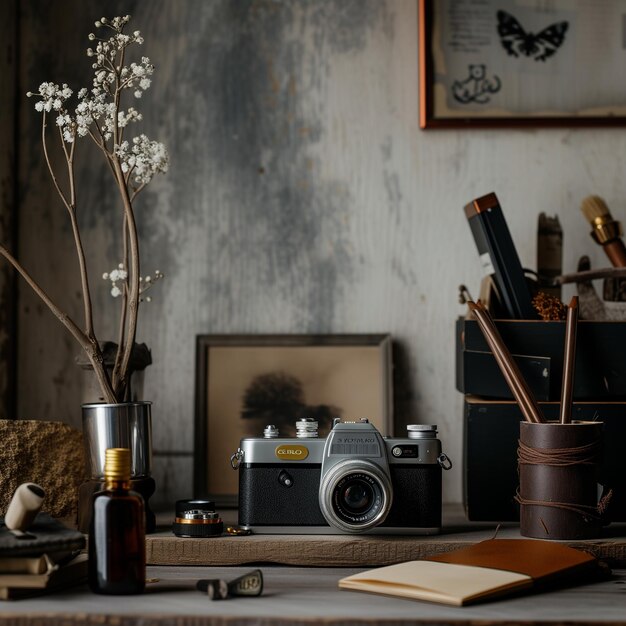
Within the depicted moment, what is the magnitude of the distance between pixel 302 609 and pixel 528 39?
1.00 m

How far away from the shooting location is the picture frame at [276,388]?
4.62ft

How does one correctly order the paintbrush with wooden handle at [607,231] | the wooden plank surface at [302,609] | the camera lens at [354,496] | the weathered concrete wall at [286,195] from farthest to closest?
1. the weathered concrete wall at [286,195]
2. the paintbrush with wooden handle at [607,231]
3. the camera lens at [354,496]
4. the wooden plank surface at [302,609]

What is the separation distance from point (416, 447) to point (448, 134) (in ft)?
1.93

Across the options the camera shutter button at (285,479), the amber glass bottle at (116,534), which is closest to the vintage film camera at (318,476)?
the camera shutter button at (285,479)

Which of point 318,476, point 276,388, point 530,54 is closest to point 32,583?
point 318,476

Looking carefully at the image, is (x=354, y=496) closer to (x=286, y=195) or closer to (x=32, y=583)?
(x=32, y=583)

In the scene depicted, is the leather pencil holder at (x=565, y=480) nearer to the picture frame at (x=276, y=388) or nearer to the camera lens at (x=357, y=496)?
the camera lens at (x=357, y=496)

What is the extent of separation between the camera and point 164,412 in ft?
4.79

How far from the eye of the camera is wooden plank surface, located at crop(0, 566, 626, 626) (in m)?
0.80

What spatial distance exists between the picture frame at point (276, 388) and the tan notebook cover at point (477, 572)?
44cm

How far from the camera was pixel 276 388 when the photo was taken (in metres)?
1.42

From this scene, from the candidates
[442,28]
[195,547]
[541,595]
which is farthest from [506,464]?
[442,28]

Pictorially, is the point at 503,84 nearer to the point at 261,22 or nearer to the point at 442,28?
the point at 442,28

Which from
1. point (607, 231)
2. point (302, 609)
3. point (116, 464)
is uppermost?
point (607, 231)
